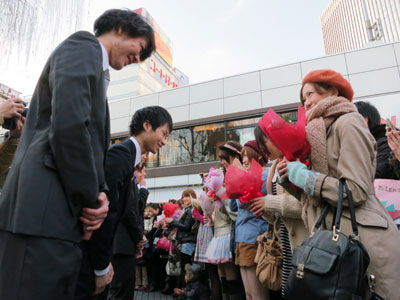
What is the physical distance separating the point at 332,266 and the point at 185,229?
4082 mm

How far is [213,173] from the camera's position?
11.6 ft

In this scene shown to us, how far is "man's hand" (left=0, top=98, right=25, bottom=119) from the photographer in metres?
1.93

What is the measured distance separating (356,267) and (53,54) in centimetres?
160

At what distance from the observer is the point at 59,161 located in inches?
39.3

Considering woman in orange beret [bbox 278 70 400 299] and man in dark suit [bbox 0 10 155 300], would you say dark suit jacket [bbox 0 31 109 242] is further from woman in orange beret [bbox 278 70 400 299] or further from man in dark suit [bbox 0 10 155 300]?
woman in orange beret [bbox 278 70 400 299]

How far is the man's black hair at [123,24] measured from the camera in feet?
4.92

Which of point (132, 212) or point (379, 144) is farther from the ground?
point (379, 144)

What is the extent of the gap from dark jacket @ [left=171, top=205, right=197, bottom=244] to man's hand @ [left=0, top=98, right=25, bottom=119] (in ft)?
11.9

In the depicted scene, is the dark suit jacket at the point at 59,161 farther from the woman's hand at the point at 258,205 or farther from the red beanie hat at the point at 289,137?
the woman's hand at the point at 258,205

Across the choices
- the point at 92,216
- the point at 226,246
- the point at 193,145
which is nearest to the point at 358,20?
the point at 193,145

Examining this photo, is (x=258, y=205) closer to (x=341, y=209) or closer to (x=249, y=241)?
(x=249, y=241)

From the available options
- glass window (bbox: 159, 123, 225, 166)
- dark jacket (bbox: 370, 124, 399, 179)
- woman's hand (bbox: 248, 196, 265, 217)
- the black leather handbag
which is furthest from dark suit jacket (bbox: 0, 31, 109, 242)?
glass window (bbox: 159, 123, 225, 166)

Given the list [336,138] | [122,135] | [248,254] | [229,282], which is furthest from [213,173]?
[122,135]

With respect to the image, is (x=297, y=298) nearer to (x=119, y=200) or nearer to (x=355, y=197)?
(x=355, y=197)
